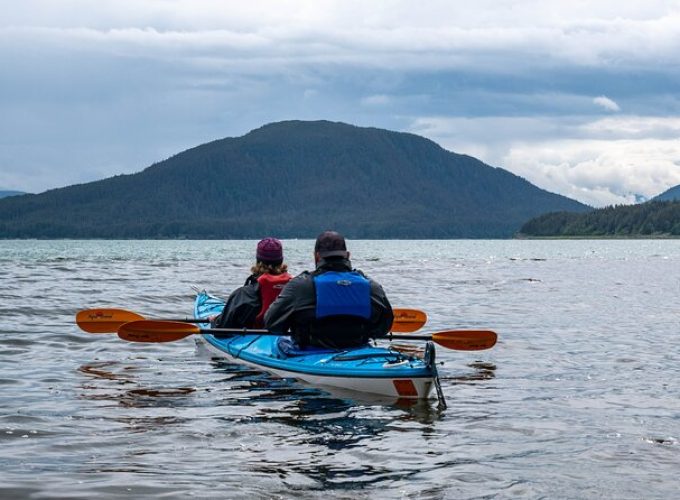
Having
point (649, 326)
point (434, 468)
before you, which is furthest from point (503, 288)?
point (434, 468)

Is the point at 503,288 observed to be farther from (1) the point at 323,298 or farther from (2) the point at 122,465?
(2) the point at 122,465

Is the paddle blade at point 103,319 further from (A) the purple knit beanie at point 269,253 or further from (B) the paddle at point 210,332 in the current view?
(A) the purple knit beanie at point 269,253

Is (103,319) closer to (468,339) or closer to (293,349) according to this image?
(293,349)

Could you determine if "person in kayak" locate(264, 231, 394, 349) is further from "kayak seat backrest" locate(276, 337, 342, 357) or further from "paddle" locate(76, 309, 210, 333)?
"paddle" locate(76, 309, 210, 333)

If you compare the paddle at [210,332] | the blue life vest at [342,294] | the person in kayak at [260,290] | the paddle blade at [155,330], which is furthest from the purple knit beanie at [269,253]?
the blue life vest at [342,294]

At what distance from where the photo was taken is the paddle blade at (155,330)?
48.9 feet

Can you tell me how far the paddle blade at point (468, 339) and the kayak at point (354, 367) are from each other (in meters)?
1.99

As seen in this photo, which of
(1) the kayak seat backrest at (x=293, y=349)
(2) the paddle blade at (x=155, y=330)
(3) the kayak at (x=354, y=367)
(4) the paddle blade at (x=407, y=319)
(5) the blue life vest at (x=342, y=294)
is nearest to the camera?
(3) the kayak at (x=354, y=367)

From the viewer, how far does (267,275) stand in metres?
14.3

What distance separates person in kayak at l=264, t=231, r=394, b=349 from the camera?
39.7ft

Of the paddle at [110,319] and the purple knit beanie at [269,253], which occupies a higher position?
the purple knit beanie at [269,253]

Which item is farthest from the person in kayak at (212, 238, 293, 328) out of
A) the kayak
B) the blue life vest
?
the blue life vest

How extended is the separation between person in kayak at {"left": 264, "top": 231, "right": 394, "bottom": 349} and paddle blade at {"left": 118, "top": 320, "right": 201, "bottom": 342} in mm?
2973

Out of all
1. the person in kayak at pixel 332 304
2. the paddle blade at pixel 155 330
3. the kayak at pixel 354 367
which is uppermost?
the person in kayak at pixel 332 304
